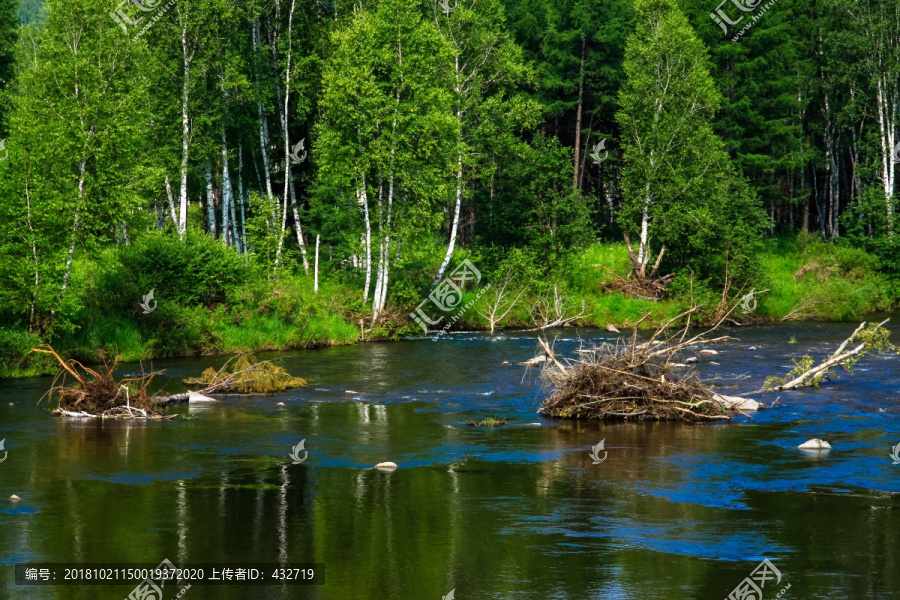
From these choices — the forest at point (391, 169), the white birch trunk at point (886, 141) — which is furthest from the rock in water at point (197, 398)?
the white birch trunk at point (886, 141)

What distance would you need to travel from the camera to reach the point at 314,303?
3919 cm

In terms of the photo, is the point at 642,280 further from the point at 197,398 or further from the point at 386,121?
the point at 197,398

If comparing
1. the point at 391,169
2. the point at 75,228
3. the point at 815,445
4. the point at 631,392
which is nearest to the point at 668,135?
the point at 391,169

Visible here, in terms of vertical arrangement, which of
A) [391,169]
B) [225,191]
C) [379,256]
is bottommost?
[379,256]

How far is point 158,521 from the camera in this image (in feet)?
46.4

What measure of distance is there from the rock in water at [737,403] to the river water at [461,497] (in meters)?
0.30

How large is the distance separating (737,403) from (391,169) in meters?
20.9

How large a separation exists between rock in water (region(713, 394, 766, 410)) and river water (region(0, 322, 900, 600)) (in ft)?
0.99

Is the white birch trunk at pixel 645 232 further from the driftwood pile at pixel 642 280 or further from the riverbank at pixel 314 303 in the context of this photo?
the riverbank at pixel 314 303

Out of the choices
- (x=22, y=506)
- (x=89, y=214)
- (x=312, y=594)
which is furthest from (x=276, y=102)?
(x=312, y=594)

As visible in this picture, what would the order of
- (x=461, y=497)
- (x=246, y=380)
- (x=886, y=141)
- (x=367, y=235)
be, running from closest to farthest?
(x=461, y=497) < (x=246, y=380) < (x=367, y=235) < (x=886, y=141)

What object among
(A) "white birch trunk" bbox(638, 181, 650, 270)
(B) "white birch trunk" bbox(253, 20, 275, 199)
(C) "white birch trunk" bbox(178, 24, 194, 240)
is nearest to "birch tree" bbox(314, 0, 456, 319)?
(B) "white birch trunk" bbox(253, 20, 275, 199)

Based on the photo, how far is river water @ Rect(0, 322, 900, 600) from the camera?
39.0 ft

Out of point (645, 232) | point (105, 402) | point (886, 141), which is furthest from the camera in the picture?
point (886, 141)
